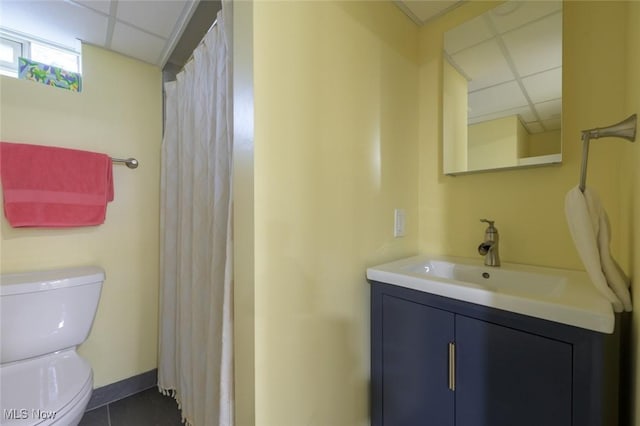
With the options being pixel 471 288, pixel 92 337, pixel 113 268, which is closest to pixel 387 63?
pixel 471 288

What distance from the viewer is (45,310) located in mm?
1146

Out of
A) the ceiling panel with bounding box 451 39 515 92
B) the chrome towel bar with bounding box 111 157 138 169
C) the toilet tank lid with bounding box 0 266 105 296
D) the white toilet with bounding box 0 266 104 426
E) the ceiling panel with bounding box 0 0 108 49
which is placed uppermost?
the ceiling panel with bounding box 0 0 108 49

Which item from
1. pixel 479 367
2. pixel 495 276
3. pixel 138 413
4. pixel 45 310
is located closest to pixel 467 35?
pixel 495 276

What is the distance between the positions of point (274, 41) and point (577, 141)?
3.76 ft

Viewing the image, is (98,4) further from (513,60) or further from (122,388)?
(122,388)

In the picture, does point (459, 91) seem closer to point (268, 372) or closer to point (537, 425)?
point (537, 425)

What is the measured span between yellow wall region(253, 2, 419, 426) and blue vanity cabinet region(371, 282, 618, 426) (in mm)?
137

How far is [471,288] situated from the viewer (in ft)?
2.45

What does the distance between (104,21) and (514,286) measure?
7.21 ft

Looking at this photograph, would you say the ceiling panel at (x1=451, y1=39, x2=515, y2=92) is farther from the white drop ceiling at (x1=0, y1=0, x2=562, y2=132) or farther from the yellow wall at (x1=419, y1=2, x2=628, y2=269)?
the yellow wall at (x1=419, y1=2, x2=628, y2=269)

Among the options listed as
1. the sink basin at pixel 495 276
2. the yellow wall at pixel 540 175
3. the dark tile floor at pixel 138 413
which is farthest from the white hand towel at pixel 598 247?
the dark tile floor at pixel 138 413

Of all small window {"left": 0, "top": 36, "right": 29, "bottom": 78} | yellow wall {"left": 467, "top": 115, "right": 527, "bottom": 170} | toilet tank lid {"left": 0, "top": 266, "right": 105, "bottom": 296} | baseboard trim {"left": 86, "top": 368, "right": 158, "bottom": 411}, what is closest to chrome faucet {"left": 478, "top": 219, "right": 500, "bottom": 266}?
yellow wall {"left": 467, "top": 115, "right": 527, "bottom": 170}

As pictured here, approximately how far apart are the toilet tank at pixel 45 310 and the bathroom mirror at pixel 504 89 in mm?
1881

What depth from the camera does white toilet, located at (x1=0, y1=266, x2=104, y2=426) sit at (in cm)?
96
